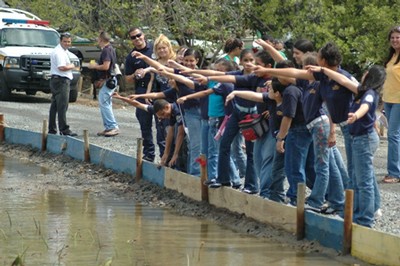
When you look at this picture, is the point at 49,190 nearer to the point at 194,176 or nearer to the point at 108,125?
the point at 194,176

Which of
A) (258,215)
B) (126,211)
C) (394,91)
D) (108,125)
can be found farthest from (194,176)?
(108,125)

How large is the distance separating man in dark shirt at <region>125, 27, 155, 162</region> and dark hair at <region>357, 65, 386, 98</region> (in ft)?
17.0

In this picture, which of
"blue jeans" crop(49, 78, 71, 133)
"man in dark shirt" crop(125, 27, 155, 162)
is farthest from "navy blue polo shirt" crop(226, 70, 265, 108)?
"blue jeans" crop(49, 78, 71, 133)

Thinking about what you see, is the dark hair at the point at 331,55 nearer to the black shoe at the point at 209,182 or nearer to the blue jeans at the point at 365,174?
the blue jeans at the point at 365,174

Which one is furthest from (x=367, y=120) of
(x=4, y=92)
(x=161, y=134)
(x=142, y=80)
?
(x=4, y=92)

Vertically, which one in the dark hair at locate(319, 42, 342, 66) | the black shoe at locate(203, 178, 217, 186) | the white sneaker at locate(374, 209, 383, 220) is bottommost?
the white sneaker at locate(374, 209, 383, 220)

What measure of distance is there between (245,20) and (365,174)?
19557 millimetres

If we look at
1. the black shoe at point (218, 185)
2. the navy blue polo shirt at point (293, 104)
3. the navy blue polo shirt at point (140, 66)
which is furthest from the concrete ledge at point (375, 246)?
the navy blue polo shirt at point (140, 66)

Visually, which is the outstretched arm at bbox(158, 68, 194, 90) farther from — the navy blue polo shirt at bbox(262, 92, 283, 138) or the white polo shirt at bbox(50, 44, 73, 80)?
the white polo shirt at bbox(50, 44, 73, 80)

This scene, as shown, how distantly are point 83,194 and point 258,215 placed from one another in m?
3.27

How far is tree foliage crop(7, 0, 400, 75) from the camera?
1029 inches

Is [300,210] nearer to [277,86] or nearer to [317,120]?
[317,120]

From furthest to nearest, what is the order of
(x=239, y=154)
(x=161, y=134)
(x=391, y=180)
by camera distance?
(x=161, y=134)
(x=391, y=180)
(x=239, y=154)

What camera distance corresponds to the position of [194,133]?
1259 cm
